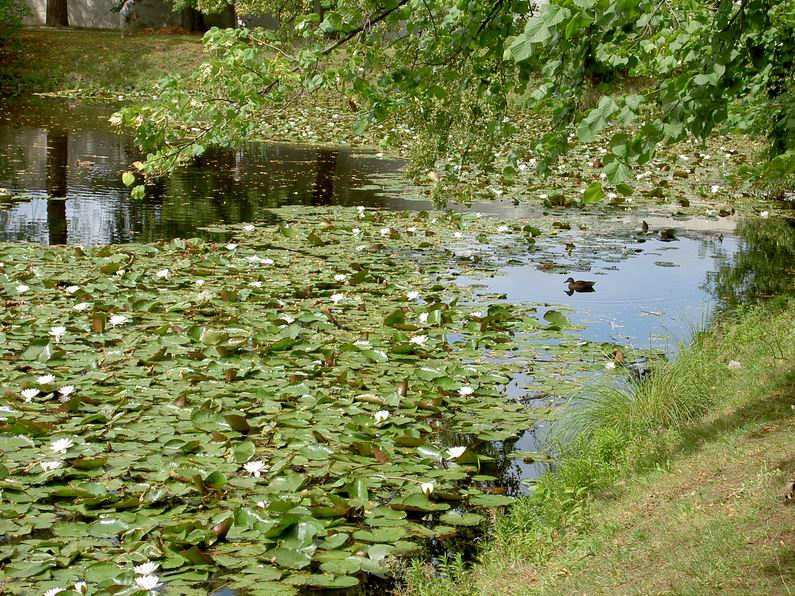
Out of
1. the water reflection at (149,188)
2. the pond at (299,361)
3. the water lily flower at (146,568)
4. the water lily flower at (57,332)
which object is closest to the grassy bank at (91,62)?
the water reflection at (149,188)

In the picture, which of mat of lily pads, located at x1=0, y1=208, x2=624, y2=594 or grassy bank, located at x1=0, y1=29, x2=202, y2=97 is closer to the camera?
mat of lily pads, located at x1=0, y1=208, x2=624, y2=594

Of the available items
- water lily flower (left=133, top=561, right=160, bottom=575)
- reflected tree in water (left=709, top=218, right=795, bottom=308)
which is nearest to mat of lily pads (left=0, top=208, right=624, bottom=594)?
water lily flower (left=133, top=561, right=160, bottom=575)

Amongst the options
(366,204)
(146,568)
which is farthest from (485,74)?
(366,204)

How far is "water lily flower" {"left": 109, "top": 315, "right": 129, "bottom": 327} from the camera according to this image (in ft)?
20.3

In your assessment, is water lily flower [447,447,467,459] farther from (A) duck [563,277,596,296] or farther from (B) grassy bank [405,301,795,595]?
(A) duck [563,277,596,296]

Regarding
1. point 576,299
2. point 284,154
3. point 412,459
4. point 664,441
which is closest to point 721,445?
point 664,441

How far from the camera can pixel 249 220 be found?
10.5m

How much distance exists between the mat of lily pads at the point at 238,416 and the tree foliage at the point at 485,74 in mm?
1260

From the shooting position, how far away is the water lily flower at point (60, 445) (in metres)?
4.36

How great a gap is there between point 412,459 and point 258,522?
1023 millimetres

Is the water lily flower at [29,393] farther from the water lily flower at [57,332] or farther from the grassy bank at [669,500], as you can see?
the grassy bank at [669,500]

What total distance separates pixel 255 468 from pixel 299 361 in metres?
1.57

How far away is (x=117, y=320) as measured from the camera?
20.3 ft

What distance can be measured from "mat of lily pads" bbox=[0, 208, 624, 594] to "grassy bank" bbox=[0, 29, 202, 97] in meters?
21.7
